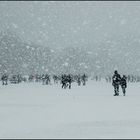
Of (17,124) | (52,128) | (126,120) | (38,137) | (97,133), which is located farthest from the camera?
(126,120)

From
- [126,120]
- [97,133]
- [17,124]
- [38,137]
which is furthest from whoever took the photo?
[126,120]

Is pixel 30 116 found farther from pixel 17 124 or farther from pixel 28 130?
pixel 28 130

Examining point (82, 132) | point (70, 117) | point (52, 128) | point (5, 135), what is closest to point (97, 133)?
point (82, 132)

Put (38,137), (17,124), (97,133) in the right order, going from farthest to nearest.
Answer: (17,124) < (97,133) < (38,137)

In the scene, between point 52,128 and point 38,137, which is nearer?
point 38,137

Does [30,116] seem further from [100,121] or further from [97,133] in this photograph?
[97,133]

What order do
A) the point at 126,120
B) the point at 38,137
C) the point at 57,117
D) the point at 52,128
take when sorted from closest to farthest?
the point at 38,137, the point at 52,128, the point at 126,120, the point at 57,117

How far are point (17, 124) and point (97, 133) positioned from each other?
287 centimetres

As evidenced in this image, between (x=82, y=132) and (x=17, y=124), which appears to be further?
(x=17, y=124)

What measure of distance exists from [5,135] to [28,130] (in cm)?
101

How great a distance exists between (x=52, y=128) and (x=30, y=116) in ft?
10.8

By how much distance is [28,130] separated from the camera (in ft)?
40.1

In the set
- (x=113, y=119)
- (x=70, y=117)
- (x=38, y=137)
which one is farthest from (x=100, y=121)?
(x=38, y=137)

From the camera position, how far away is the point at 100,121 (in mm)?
14273
